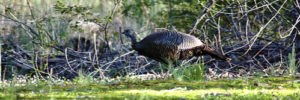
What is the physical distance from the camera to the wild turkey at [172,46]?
7.06 metres

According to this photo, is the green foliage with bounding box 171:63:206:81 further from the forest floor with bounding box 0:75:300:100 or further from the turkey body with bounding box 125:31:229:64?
the turkey body with bounding box 125:31:229:64

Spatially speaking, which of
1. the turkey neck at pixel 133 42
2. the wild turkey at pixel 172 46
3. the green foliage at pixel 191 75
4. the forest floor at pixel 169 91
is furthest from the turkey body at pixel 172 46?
the forest floor at pixel 169 91

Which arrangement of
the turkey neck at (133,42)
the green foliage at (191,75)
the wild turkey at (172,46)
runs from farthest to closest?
the turkey neck at (133,42) → the wild turkey at (172,46) → the green foliage at (191,75)

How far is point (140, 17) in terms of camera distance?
11.5 m

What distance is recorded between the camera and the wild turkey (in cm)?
706

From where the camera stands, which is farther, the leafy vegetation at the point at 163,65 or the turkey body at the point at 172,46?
the turkey body at the point at 172,46

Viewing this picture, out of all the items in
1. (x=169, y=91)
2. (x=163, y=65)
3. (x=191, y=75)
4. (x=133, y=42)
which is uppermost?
(x=133, y=42)

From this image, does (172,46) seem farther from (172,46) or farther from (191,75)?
(191,75)

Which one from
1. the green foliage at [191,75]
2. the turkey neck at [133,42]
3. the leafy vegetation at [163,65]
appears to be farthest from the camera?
the turkey neck at [133,42]

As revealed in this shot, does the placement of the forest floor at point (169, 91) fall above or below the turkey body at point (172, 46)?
below

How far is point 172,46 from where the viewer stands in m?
7.09

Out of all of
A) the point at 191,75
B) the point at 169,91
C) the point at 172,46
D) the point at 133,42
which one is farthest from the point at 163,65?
the point at 169,91

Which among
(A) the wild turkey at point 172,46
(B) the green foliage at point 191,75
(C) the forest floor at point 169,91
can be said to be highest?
(A) the wild turkey at point 172,46

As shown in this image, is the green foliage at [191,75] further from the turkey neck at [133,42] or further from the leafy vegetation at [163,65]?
the turkey neck at [133,42]
